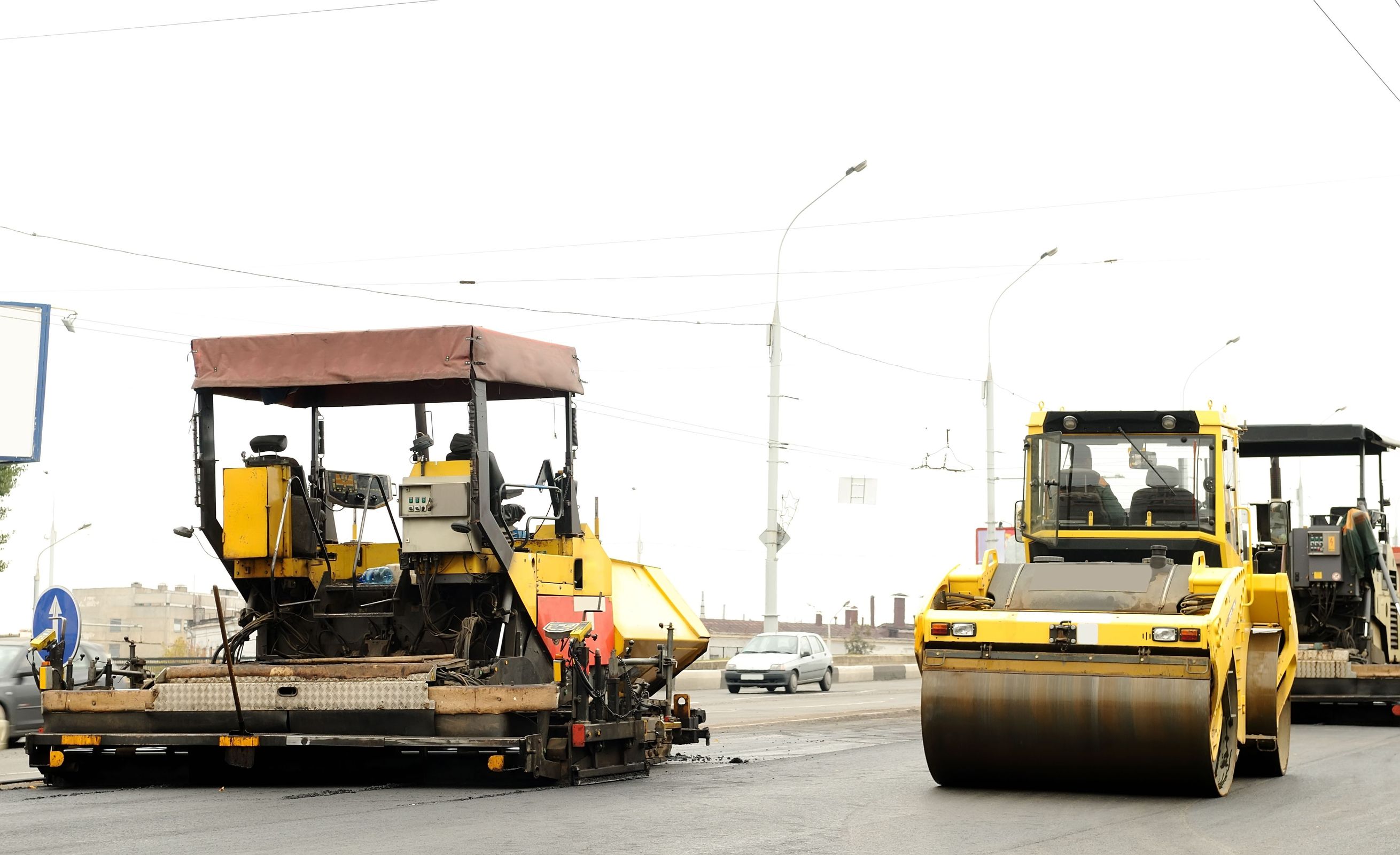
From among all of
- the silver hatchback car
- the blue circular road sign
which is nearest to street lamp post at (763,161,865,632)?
the silver hatchback car

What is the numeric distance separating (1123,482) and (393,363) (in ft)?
19.0

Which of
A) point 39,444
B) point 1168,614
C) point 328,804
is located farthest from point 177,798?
point 39,444

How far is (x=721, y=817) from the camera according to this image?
34.2 feet

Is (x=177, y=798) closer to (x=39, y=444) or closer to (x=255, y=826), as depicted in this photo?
(x=255, y=826)

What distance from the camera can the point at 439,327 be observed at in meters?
12.5

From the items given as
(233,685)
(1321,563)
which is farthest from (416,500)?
(1321,563)

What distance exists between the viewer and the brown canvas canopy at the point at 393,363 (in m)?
12.4

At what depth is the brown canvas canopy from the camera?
40.7 ft

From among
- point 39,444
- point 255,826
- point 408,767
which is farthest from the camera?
point 39,444

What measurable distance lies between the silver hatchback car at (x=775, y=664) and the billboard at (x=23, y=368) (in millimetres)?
16417

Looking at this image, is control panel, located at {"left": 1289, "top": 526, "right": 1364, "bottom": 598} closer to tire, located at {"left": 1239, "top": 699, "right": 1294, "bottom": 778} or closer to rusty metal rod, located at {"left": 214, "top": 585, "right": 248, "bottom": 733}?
tire, located at {"left": 1239, "top": 699, "right": 1294, "bottom": 778}

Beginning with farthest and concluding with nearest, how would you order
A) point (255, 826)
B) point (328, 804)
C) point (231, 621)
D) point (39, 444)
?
1. point (39, 444)
2. point (231, 621)
3. point (328, 804)
4. point (255, 826)

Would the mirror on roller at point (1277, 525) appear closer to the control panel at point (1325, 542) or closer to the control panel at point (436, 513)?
the control panel at point (1325, 542)

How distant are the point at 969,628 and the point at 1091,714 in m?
0.96
